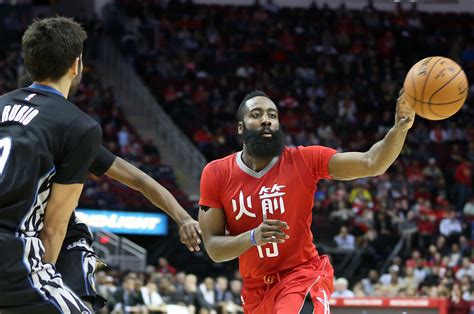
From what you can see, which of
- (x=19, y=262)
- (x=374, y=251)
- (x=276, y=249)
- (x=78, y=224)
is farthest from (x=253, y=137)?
(x=374, y=251)

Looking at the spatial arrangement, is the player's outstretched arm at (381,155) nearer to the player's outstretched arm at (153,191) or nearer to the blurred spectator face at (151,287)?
the player's outstretched arm at (153,191)

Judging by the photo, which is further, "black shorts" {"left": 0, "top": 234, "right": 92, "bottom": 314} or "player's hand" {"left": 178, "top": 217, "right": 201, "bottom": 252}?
"player's hand" {"left": 178, "top": 217, "right": 201, "bottom": 252}

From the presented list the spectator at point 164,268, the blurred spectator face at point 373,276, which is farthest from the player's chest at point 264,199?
the blurred spectator face at point 373,276

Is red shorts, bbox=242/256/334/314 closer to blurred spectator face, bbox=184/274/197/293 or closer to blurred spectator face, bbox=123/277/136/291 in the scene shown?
blurred spectator face, bbox=123/277/136/291

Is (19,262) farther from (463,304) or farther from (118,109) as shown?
(118,109)

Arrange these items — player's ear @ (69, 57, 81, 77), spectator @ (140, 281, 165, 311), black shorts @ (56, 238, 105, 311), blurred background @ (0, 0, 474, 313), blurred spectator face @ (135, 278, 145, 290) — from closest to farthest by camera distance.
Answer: player's ear @ (69, 57, 81, 77), black shorts @ (56, 238, 105, 311), spectator @ (140, 281, 165, 311), blurred spectator face @ (135, 278, 145, 290), blurred background @ (0, 0, 474, 313)

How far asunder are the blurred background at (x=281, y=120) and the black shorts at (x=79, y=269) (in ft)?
28.5

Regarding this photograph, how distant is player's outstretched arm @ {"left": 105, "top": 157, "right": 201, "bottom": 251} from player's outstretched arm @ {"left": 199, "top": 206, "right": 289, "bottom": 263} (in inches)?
21.5

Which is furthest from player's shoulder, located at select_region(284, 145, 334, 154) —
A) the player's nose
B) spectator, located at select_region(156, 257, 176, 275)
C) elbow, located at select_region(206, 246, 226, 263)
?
spectator, located at select_region(156, 257, 176, 275)

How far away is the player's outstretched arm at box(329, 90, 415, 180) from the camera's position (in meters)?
5.87

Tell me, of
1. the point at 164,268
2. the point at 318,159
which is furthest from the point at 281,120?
the point at 318,159

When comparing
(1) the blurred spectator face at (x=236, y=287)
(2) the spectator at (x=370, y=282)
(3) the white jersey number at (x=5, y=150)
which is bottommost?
(2) the spectator at (x=370, y=282)

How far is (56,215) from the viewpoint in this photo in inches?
163

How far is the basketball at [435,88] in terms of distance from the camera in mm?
6145
